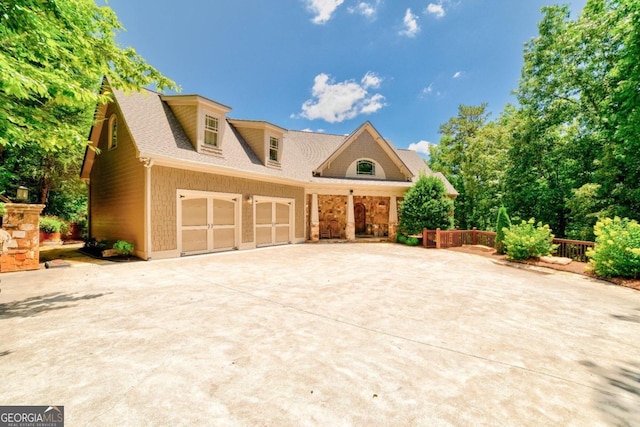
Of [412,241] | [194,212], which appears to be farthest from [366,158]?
[194,212]

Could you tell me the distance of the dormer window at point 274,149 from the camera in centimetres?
1401

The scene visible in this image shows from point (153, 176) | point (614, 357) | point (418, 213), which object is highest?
point (153, 176)

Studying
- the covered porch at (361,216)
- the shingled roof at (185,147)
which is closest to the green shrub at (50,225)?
the shingled roof at (185,147)

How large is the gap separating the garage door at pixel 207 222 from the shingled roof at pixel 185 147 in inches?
55.1

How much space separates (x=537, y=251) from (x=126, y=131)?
16449 mm

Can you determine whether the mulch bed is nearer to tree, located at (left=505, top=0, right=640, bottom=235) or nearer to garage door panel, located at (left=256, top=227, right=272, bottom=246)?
tree, located at (left=505, top=0, right=640, bottom=235)

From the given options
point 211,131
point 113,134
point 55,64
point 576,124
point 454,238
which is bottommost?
point 454,238

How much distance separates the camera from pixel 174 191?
952 centimetres

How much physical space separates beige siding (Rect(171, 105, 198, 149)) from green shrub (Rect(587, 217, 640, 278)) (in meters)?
14.4

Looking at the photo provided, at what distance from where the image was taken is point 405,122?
28.4 meters

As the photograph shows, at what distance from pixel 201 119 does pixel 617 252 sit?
14789 mm

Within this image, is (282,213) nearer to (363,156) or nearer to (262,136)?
(262,136)

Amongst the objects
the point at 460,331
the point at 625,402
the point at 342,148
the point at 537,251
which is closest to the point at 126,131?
the point at 342,148

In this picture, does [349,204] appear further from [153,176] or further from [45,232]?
[45,232]
